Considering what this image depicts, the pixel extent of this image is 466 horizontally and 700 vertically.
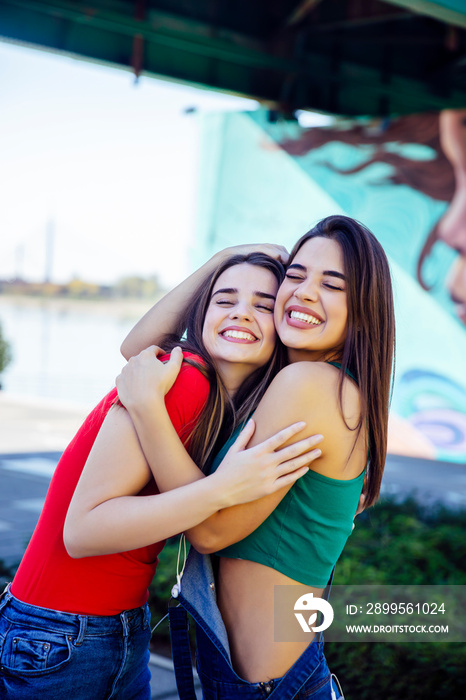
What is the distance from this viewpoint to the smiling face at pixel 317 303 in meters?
1.81

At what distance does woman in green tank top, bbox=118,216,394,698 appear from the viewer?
1.64 meters

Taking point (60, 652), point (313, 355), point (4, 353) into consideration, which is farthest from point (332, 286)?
point (4, 353)

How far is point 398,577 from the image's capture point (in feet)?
14.1

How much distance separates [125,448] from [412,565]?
350cm

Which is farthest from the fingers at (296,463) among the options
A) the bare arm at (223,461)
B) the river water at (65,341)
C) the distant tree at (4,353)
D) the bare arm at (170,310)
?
the river water at (65,341)

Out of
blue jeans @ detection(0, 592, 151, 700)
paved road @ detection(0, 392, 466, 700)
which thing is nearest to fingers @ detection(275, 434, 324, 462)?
blue jeans @ detection(0, 592, 151, 700)

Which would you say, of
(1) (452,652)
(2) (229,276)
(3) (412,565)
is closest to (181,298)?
(2) (229,276)

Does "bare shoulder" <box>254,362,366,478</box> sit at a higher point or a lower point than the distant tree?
higher

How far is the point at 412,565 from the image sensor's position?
4.55 metres

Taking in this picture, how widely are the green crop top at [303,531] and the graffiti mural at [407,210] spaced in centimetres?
736

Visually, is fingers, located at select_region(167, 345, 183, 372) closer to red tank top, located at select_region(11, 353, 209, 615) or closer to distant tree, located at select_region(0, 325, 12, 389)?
red tank top, located at select_region(11, 353, 209, 615)

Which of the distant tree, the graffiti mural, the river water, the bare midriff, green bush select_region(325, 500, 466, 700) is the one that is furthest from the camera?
the river water

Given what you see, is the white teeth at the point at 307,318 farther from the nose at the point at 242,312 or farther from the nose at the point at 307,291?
the nose at the point at 242,312

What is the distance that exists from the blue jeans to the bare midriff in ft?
0.84
